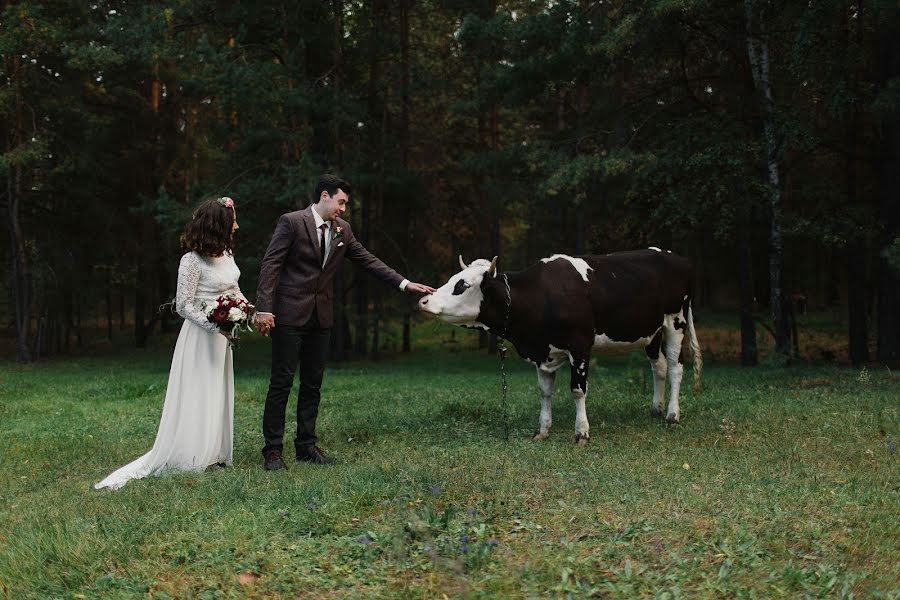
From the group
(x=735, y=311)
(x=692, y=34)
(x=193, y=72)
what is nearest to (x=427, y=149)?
(x=193, y=72)

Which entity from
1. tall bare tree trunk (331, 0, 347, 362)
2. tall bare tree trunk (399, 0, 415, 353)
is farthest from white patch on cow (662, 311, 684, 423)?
tall bare tree trunk (399, 0, 415, 353)

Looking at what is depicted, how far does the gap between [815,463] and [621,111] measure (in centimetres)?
1316

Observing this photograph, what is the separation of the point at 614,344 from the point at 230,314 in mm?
4442

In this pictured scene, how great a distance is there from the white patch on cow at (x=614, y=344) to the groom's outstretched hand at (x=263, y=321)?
12.5ft

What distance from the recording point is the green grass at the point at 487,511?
4414 millimetres

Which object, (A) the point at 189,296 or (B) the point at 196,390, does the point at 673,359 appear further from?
(A) the point at 189,296

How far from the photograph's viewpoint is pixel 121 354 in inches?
1130

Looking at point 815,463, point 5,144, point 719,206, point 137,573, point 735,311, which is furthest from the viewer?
point 735,311

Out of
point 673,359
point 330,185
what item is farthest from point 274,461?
point 673,359

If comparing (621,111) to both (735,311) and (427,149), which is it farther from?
(735,311)

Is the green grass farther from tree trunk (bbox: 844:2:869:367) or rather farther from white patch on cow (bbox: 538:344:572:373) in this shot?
tree trunk (bbox: 844:2:869:367)

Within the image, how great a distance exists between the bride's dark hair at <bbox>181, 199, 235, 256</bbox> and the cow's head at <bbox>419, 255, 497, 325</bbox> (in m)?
2.14

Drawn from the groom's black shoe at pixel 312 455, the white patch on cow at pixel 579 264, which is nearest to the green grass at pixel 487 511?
the groom's black shoe at pixel 312 455

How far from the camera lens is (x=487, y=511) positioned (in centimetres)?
542
